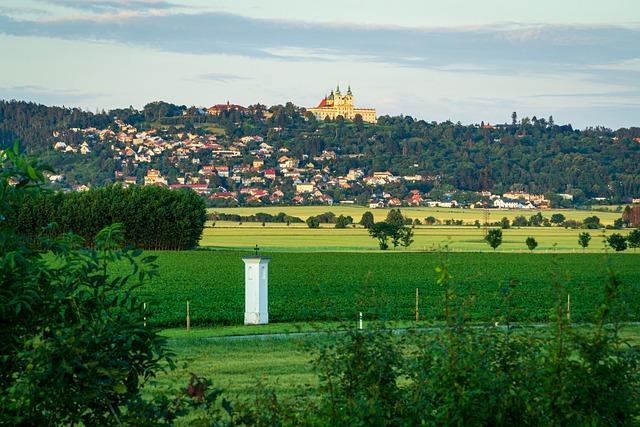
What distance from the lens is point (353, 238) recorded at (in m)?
105

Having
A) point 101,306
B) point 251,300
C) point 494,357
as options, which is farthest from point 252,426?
point 251,300

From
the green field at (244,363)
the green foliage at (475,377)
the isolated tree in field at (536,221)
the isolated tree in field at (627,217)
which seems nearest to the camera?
the green foliage at (475,377)

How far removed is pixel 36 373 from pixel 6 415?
0.37 m

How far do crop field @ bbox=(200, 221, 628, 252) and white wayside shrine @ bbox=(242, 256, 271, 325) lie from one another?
165ft

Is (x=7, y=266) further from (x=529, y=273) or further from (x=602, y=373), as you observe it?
(x=529, y=273)

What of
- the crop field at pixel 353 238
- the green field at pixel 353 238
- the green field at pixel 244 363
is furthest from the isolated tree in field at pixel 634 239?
the green field at pixel 244 363

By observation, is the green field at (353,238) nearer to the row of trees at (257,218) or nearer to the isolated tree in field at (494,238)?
the isolated tree in field at (494,238)

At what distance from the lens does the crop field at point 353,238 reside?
8988cm

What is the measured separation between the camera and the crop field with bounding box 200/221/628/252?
89.9m

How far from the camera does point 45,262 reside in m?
8.03

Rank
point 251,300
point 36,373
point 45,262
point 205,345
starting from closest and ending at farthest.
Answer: point 36,373 → point 45,262 → point 205,345 → point 251,300

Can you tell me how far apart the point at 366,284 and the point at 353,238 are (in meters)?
95.1

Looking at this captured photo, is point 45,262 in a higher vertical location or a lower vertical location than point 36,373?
higher

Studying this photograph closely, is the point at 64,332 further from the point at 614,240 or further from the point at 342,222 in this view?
the point at 342,222
